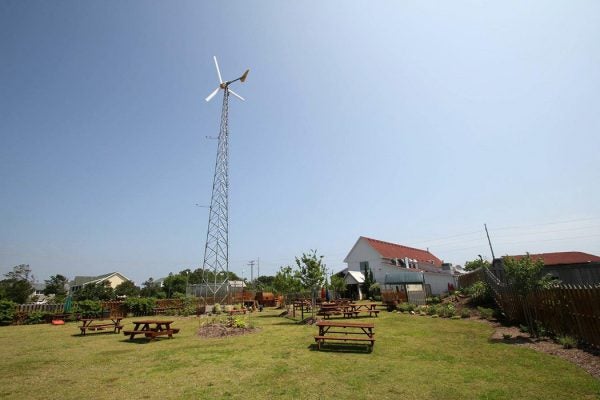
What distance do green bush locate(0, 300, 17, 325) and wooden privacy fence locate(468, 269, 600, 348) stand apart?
31.9m

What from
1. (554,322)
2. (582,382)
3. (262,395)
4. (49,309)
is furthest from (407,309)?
(49,309)

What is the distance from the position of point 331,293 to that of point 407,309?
58.2 ft

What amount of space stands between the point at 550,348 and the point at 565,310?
4.80 ft

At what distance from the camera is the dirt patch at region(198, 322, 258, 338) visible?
15180 mm

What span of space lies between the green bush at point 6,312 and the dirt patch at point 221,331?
1640 centimetres

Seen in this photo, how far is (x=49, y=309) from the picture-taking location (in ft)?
80.9

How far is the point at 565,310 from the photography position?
33.2 ft

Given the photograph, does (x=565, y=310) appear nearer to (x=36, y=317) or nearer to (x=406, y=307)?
(x=406, y=307)

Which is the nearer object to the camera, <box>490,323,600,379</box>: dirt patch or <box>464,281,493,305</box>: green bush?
<box>490,323,600,379</box>: dirt patch

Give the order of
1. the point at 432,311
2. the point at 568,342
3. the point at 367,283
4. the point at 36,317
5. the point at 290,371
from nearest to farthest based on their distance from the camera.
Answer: the point at 290,371
the point at 568,342
the point at 432,311
the point at 36,317
the point at 367,283

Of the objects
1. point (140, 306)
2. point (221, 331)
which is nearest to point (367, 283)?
point (140, 306)

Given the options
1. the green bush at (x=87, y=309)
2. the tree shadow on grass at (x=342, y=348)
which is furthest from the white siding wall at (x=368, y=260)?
the green bush at (x=87, y=309)

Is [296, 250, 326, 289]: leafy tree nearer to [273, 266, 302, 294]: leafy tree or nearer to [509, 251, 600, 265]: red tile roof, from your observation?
[273, 266, 302, 294]: leafy tree

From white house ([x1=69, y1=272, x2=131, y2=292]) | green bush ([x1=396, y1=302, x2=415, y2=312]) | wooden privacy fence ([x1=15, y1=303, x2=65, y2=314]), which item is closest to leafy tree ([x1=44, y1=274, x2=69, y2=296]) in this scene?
white house ([x1=69, y1=272, x2=131, y2=292])
